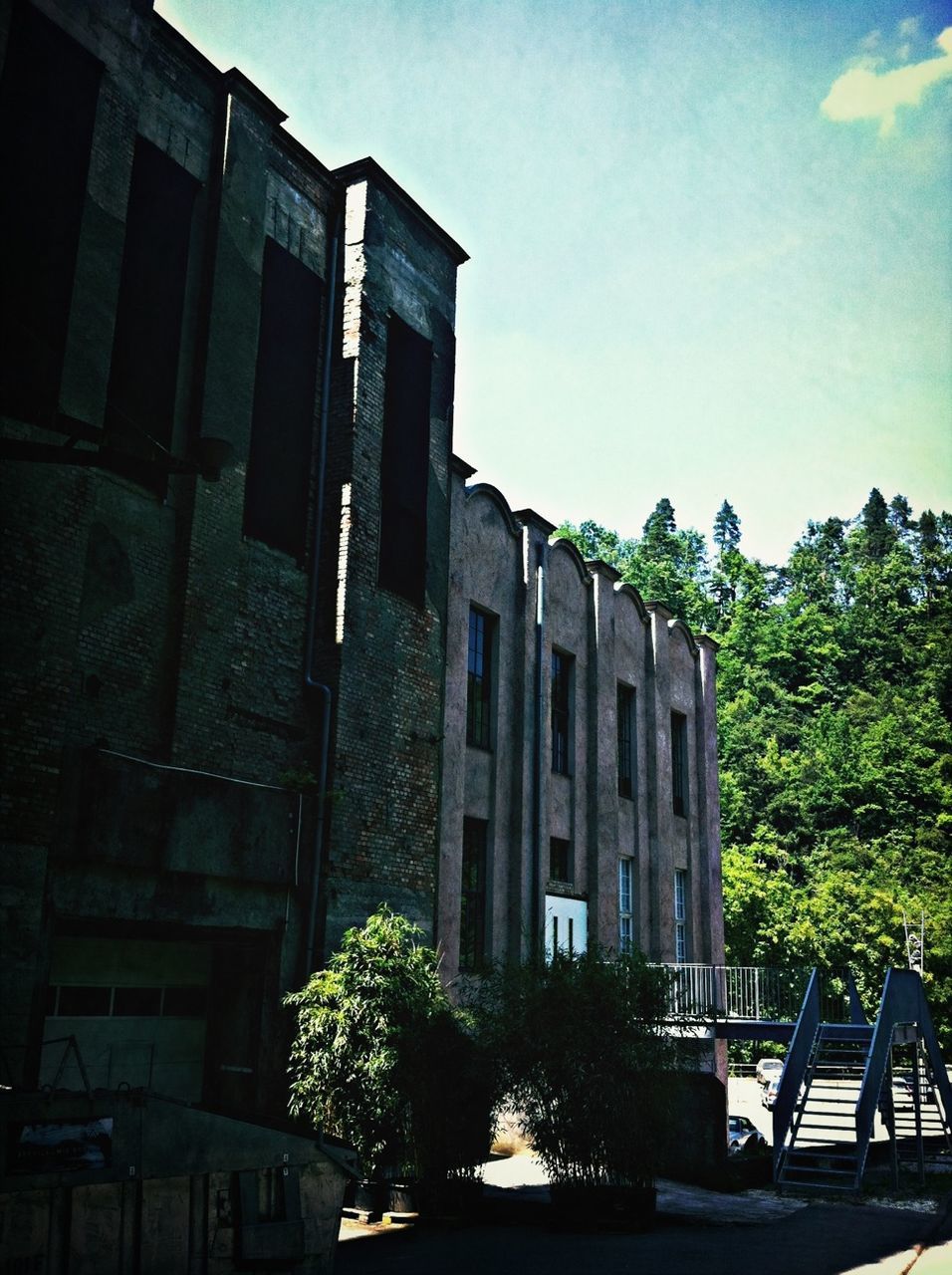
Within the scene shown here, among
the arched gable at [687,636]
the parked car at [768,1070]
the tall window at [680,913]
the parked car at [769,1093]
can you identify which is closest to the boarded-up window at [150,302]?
the arched gable at [687,636]

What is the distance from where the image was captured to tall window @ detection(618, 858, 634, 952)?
2542 centimetres

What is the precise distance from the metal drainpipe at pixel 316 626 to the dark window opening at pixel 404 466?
4.03 ft

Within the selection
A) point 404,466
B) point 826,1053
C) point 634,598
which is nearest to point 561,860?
point 826,1053

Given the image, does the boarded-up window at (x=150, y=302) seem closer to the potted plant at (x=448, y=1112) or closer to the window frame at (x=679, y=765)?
the potted plant at (x=448, y=1112)

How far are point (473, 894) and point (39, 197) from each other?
13.2m

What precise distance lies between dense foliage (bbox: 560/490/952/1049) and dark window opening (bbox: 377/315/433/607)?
3168cm

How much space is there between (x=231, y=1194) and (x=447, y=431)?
14222mm

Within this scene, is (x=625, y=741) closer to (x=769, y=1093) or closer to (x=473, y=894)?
(x=473, y=894)

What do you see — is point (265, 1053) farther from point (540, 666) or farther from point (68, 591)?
point (540, 666)

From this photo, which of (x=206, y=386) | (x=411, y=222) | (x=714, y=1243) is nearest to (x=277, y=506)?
(x=206, y=386)

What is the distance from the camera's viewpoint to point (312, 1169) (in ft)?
33.1

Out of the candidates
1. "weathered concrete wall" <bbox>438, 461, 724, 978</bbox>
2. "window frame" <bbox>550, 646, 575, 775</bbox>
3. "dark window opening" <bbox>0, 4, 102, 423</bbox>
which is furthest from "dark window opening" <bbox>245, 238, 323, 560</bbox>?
"window frame" <bbox>550, 646, 575, 775</bbox>

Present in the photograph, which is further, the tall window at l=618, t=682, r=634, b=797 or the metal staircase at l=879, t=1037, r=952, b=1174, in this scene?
the tall window at l=618, t=682, r=634, b=797

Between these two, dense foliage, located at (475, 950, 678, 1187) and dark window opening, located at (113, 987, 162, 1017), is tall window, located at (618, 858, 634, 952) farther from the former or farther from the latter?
dark window opening, located at (113, 987, 162, 1017)
